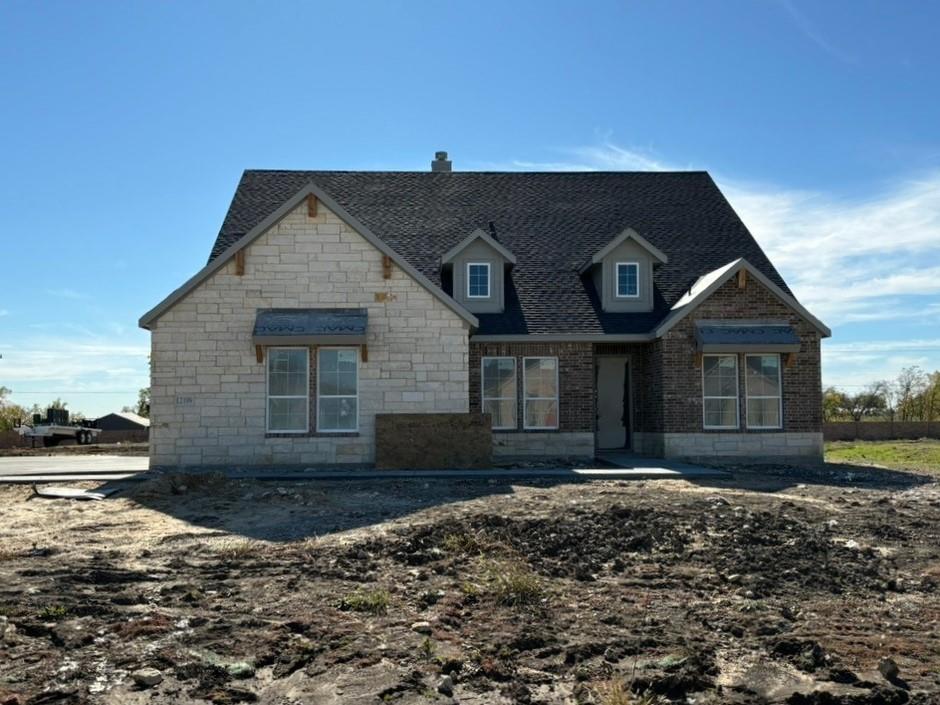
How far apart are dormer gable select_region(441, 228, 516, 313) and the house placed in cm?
5

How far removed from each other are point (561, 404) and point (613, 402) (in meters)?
2.53

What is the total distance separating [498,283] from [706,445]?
6658mm

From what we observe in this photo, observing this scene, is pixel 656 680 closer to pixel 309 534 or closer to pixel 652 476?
pixel 309 534

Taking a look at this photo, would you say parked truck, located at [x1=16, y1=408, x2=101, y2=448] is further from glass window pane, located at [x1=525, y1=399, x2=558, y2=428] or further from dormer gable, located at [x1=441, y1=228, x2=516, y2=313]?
glass window pane, located at [x1=525, y1=399, x2=558, y2=428]

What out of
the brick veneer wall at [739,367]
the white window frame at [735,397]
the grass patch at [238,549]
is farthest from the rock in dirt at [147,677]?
the white window frame at [735,397]

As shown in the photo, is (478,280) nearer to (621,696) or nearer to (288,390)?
(288,390)

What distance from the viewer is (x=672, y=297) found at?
24.0m

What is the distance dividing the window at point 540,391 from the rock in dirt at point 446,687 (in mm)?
16430

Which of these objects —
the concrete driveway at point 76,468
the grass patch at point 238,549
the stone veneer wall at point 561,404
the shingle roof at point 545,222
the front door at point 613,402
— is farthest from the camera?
the front door at point 613,402

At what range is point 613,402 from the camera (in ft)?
79.2

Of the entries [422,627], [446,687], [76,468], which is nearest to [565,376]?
[76,468]

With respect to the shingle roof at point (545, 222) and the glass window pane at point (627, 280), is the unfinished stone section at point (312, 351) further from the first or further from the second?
the glass window pane at point (627, 280)

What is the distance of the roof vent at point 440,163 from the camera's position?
101 feet

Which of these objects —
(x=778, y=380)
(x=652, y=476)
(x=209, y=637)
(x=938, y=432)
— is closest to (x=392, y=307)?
(x=652, y=476)
